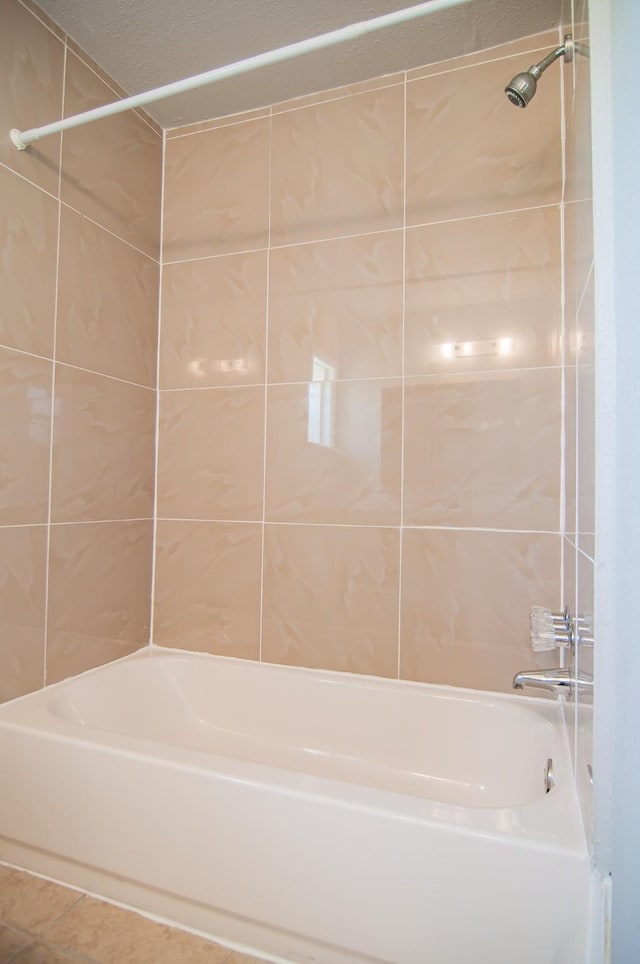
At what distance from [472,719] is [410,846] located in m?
0.64

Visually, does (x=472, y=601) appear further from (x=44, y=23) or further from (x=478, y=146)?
(x=44, y=23)

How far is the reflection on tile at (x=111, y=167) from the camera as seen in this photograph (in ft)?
5.32

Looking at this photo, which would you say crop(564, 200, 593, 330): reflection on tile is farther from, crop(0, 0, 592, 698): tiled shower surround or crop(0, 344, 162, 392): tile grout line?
crop(0, 344, 162, 392): tile grout line

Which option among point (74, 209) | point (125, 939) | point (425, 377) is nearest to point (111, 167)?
point (74, 209)

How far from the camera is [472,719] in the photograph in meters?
1.50

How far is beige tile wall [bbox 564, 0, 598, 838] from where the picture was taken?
33.8 inches

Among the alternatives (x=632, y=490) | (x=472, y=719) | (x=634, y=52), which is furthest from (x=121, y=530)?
(x=634, y=52)

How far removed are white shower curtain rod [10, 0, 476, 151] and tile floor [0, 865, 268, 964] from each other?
1.87 meters

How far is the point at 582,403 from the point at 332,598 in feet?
3.26

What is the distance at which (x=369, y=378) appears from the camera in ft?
5.53

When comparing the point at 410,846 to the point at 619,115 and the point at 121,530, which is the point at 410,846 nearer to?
the point at 619,115

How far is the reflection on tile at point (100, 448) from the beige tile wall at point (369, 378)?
0.29 feet

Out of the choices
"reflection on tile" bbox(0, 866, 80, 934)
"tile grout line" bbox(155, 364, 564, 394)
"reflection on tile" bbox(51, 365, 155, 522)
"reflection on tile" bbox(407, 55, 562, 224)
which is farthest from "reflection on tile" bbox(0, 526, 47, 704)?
"reflection on tile" bbox(407, 55, 562, 224)

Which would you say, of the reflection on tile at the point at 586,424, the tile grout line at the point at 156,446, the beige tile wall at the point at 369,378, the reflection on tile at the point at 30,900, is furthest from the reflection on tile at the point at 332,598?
the reflection on tile at the point at 30,900
